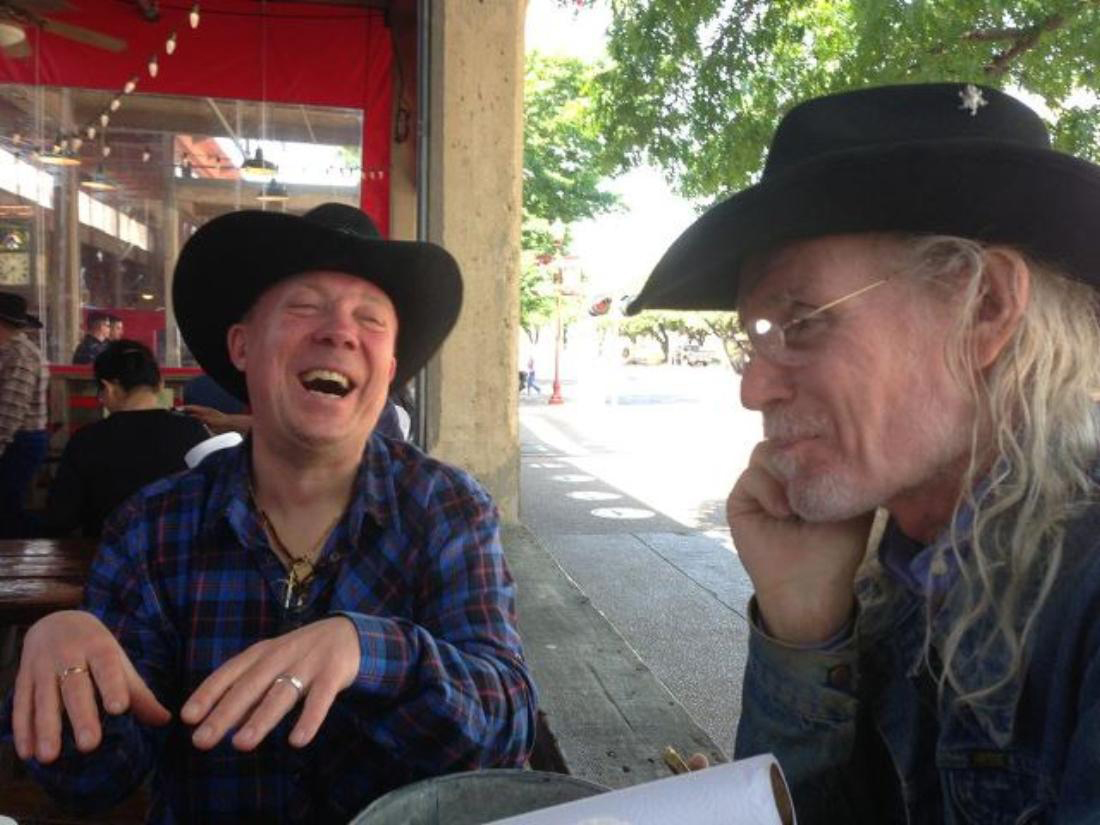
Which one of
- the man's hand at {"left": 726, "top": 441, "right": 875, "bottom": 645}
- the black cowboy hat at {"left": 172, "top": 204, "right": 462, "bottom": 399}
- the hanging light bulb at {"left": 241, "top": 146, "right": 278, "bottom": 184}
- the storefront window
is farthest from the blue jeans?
the man's hand at {"left": 726, "top": 441, "right": 875, "bottom": 645}

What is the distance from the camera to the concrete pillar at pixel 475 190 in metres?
5.11

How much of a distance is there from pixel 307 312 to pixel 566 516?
7.76 metres

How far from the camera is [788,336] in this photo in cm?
127

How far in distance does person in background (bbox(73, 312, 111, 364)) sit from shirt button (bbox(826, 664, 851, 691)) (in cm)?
943

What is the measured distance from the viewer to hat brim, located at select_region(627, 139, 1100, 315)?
113 centimetres

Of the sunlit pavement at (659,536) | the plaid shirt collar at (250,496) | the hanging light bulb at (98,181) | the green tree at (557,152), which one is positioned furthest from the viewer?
the green tree at (557,152)

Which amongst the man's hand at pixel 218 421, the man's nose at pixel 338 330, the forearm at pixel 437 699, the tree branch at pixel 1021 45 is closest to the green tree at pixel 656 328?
the tree branch at pixel 1021 45

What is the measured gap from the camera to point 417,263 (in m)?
1.98

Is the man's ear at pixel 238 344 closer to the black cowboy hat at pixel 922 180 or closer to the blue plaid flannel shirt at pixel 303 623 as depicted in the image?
the blue plaid flannel shirt at pixel 303 623

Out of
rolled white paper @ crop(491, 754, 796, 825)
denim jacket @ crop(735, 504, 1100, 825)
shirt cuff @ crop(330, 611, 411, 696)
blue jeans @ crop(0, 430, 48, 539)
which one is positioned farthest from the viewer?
blue jeans @ crop(0, 430, 48, 539)

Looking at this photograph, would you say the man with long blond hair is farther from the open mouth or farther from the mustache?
the open mouth

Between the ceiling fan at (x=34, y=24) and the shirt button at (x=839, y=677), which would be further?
the ceiling fan at (x=34, y=24)

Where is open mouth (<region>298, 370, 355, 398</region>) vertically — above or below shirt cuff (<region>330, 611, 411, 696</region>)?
above

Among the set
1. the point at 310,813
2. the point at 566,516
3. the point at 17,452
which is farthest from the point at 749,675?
the point at 566,516
